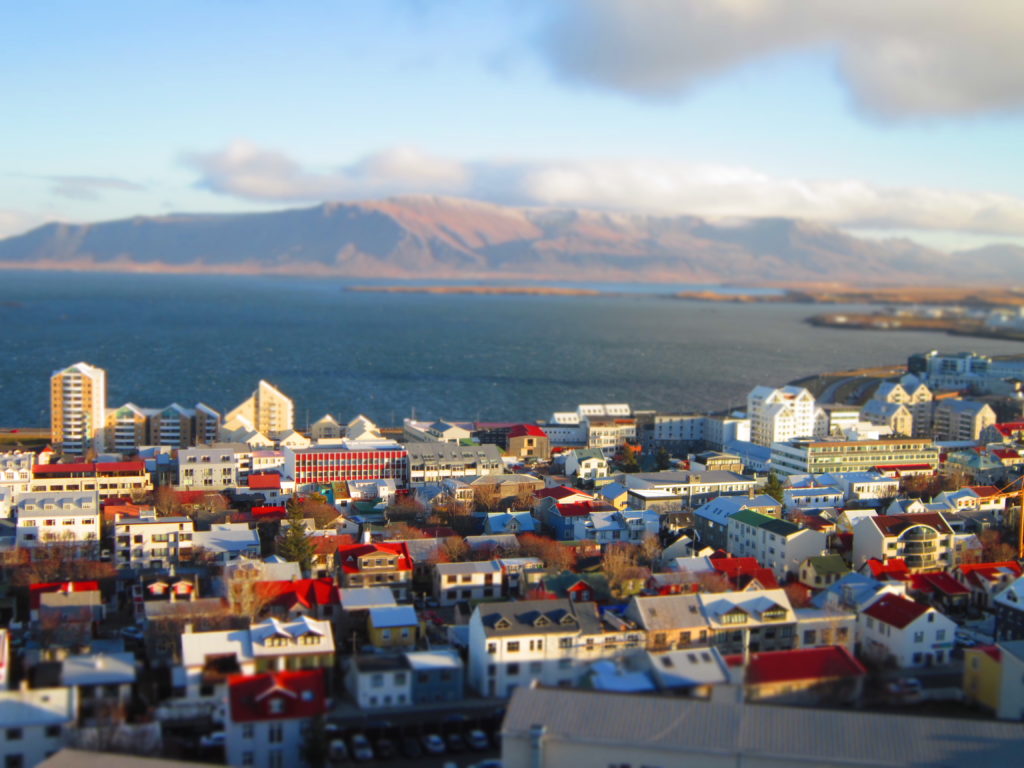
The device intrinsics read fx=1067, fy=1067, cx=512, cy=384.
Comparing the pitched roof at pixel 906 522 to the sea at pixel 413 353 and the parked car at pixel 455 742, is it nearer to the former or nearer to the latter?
the parked car at pixel 455 742

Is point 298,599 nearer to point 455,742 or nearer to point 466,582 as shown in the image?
point 466,582

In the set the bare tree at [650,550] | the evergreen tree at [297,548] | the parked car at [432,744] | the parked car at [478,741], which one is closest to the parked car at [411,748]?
the parked car at [432,744]

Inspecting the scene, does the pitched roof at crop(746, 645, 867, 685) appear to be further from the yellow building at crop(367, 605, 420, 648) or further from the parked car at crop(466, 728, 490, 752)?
the yellow building at crop(367, 605, 420, 648)

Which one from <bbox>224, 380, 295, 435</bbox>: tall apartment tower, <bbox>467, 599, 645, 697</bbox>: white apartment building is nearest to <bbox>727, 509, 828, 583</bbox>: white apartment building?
<bbox>467, 599, 645, 697</bbox>: white apartment building

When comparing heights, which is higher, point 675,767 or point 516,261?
point 516,261

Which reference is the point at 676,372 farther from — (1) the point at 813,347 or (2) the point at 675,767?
(2) the point at 675,767

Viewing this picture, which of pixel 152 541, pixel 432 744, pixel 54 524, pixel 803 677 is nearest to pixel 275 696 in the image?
pixel 432 744

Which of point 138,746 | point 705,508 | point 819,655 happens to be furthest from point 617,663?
point 705,508
